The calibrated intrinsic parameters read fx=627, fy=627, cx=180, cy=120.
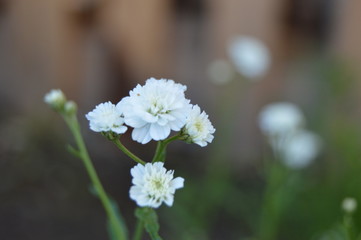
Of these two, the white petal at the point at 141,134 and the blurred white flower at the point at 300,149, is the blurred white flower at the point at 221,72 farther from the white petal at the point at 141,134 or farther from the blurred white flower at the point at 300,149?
the white petal at the point at 141,134

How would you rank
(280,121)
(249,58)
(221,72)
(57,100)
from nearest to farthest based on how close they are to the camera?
(57,100) < (280,121) < (249,58) < (221,72)

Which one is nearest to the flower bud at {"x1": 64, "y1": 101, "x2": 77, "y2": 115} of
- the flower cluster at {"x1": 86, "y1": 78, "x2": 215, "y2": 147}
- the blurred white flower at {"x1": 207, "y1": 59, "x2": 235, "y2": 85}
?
the flower cluster at {"x1": 86, "y1": 78, "x2": 215, "y2": 147}

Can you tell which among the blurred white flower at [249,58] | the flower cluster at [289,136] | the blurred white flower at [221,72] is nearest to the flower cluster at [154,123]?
the flower cluster at [289,136]

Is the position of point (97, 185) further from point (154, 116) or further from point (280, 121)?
point (280, 121)

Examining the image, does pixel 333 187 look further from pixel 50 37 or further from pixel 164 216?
pixel 50 37

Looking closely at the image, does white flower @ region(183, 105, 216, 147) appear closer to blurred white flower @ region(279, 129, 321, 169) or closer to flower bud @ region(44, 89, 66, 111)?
flower bud @ region(44, 89, 66, 111)

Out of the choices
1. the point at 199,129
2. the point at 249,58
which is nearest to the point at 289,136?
the point at 249,58
